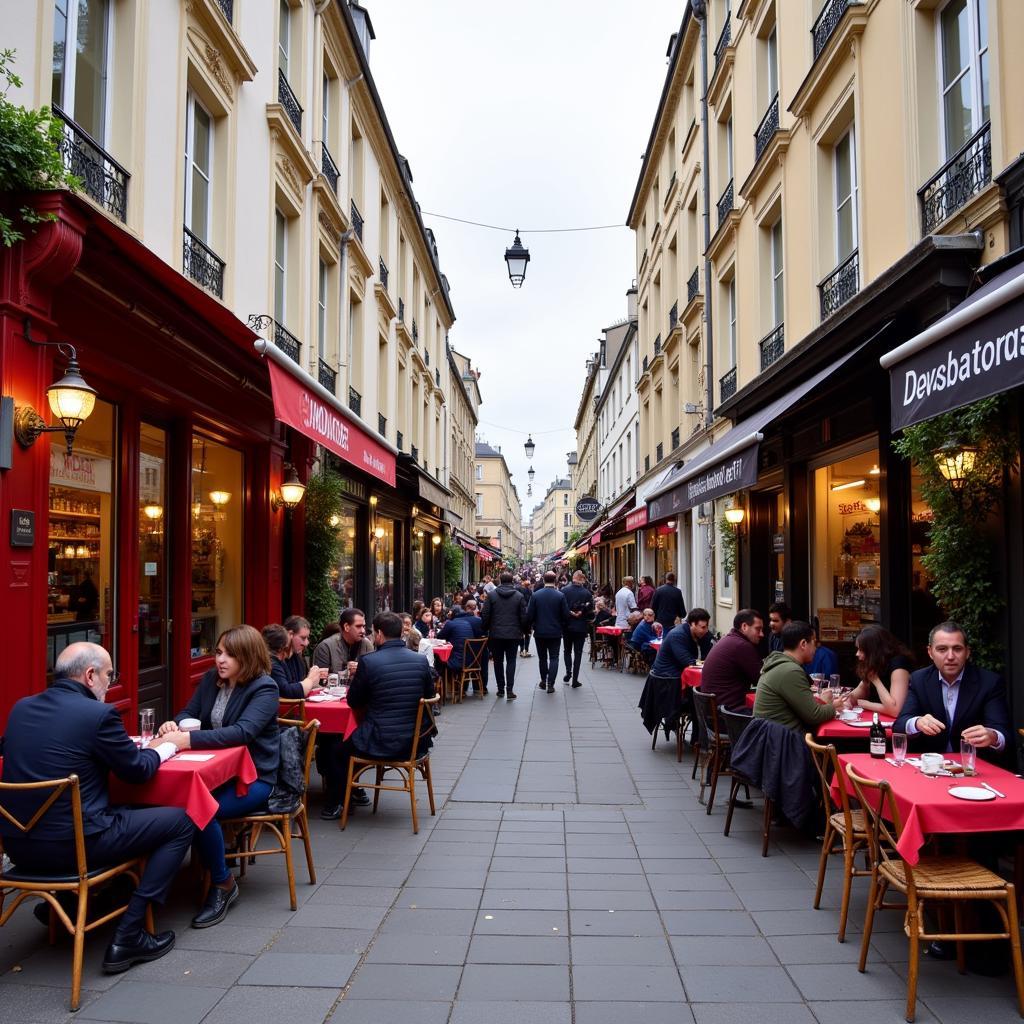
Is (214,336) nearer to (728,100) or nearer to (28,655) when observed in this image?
(28,655)

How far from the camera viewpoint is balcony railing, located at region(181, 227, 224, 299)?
25.4 feet

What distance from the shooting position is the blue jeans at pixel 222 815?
4340 mm

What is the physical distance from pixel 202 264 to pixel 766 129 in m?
8.07

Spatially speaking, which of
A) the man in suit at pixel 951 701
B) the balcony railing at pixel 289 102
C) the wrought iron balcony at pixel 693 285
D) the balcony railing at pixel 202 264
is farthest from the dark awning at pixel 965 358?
the wrought iron balcony at pixel 693 285

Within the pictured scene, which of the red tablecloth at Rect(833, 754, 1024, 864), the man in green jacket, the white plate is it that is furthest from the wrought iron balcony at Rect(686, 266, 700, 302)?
the red tablecloth at Rect(833, 754, 1024, 864)

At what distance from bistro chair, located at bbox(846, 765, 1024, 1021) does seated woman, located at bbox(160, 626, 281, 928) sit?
3106mm

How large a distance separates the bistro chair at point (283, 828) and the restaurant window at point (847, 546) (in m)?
5.90

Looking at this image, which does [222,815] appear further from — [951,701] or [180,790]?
[951,701]

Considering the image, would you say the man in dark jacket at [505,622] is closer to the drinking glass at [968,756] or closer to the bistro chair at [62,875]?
the drinking glass at [968,756]

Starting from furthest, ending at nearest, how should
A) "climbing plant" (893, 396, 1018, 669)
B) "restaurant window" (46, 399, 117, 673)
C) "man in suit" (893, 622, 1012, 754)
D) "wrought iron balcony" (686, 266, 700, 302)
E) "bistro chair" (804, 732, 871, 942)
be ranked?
"wrought iron balcony" (686, 266, 700, 302), "restaurant window" (46, 399, 117, 673), "climbing plant" (893, 396, 1018, 669), "man in suit" (893, 622, 1012, 754), "bistro chair" (804, 732, 871, 942)

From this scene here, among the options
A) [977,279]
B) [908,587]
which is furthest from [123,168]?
[908,587]

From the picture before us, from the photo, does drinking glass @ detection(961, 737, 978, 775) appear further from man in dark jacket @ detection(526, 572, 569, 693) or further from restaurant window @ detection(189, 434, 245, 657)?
man in dark jacket @ detection(526, 572, 569, 693)

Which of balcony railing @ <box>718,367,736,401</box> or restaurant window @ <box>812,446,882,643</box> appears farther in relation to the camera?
balcony railing @ <box>718,367,736,401</box>

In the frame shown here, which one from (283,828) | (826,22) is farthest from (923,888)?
(826,22)
